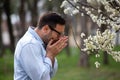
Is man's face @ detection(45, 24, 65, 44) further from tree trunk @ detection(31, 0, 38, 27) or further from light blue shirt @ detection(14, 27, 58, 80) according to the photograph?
tree trunk @ detection(31, 0, 38, 27)

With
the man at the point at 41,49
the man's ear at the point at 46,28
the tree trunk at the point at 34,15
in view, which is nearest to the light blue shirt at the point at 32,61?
the man at the point at 41,49

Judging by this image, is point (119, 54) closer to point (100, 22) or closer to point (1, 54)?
point (100, 22)

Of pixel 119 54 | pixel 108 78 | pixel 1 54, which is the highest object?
pixel 119 54

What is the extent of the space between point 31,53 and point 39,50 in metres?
0.13

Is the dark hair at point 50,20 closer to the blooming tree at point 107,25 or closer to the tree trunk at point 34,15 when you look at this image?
the blooming tree at point 107,25

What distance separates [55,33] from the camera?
5.75m

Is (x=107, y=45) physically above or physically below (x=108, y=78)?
above

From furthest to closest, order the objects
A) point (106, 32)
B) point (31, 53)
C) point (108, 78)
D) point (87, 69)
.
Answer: point (87, 69) → point (108, 78) → point (106, 32) → point (31, 53)

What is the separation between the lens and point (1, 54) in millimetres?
36094

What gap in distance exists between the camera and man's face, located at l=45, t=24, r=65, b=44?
572 cm

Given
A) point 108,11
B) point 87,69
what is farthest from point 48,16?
point 87,69

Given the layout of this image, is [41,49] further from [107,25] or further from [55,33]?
[107,25]

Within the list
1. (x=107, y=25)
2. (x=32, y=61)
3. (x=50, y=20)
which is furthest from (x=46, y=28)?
(x=107, y=25)

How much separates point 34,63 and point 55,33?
1.50 ft
